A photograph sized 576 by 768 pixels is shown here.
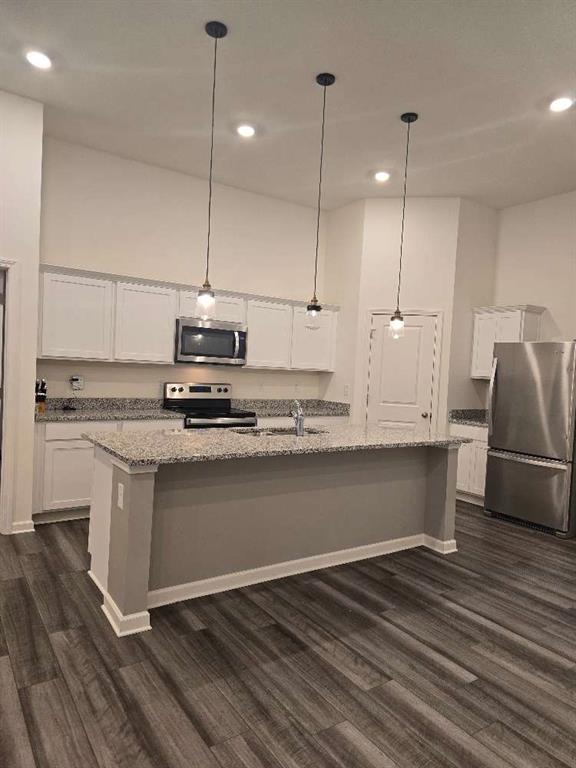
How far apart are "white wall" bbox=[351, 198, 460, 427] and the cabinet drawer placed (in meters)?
2.89

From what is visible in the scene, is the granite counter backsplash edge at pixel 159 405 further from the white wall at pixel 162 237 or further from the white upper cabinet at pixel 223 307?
the white upper cabinet at pixel 223 307

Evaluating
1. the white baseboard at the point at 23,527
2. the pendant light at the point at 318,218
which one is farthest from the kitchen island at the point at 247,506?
the white baseboard at the point at 23,527

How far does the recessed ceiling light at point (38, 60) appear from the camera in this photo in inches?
135

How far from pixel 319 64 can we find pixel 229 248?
106 inches

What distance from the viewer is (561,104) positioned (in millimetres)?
3744

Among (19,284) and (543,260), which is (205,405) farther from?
(543,260)

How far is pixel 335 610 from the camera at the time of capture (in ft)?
10.3

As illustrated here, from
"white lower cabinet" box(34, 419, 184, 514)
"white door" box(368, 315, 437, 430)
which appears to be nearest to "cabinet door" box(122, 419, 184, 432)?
"white lower cabinet" box(34, 419, 184, 514)

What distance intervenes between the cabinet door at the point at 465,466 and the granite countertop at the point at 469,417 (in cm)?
24

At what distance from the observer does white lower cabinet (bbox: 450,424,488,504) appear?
18.4 feet

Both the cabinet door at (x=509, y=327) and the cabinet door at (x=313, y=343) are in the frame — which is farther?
the cabinet door at (x=313, y=343)

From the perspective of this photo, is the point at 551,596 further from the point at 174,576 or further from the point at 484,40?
the point at 484,40

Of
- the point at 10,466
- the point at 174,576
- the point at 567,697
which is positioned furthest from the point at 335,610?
the point at 10,466

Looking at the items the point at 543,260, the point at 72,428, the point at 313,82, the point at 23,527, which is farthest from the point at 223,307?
the point at 543,260
